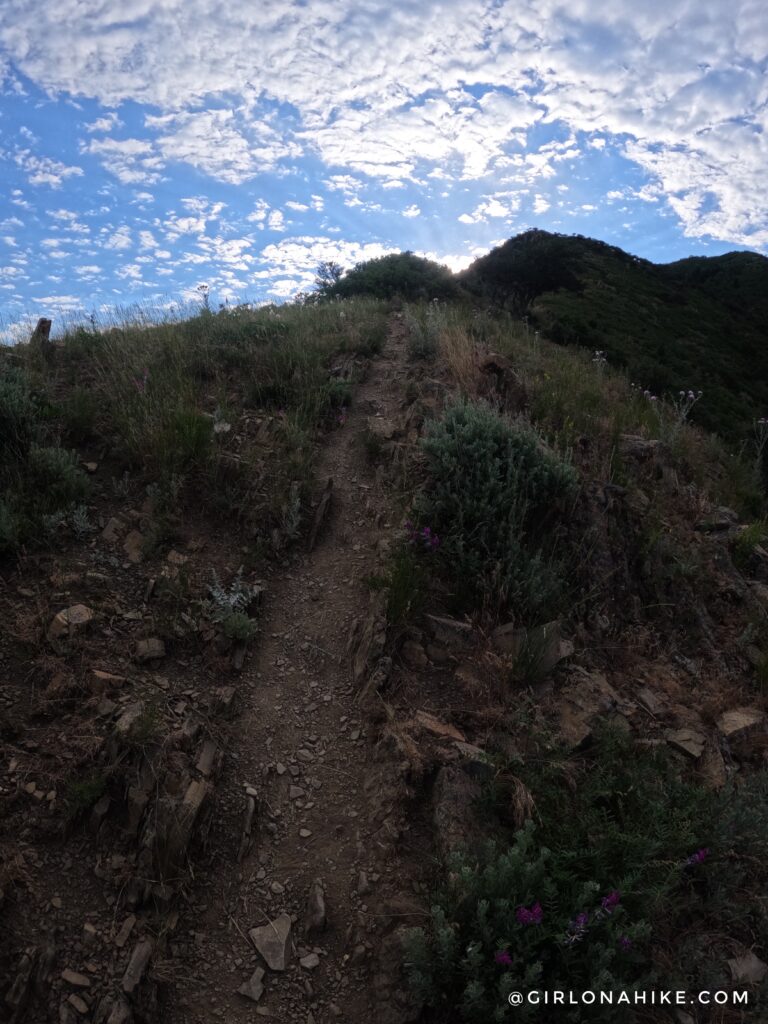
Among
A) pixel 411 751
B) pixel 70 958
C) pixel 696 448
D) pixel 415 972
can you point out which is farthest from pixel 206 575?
pixel 696 448

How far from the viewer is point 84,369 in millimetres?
7488

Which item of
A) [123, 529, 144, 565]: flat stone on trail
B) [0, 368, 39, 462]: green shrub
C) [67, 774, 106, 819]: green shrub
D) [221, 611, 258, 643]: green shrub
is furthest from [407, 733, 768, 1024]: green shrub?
[0, 368, 39, 462]: green shrub

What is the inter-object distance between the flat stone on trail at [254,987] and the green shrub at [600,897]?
2.45ft

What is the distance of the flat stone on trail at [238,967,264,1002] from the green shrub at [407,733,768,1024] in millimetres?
747

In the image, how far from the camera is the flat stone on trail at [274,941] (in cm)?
303

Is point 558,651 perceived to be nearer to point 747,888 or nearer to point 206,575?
point 747,888

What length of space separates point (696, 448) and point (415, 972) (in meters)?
8.81

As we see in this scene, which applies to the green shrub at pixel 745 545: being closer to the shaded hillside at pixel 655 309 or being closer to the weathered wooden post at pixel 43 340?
the weathered wooden post at pixel 43 340

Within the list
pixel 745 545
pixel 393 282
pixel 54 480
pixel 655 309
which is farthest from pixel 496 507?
pixel 655 309

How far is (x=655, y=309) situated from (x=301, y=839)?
2923cm

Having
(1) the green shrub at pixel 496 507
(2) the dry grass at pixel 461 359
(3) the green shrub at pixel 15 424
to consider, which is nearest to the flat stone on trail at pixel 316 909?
(1) the green shrub at pixel 496 507

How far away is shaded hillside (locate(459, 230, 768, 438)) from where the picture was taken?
19.2m

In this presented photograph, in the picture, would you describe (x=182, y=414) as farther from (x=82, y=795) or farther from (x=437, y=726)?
(x=437, y=726)

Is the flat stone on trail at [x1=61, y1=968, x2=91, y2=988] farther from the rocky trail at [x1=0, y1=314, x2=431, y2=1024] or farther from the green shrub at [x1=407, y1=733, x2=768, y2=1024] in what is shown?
the green shrub at [x1=407, y1=733, x2=768, y2=1024]
